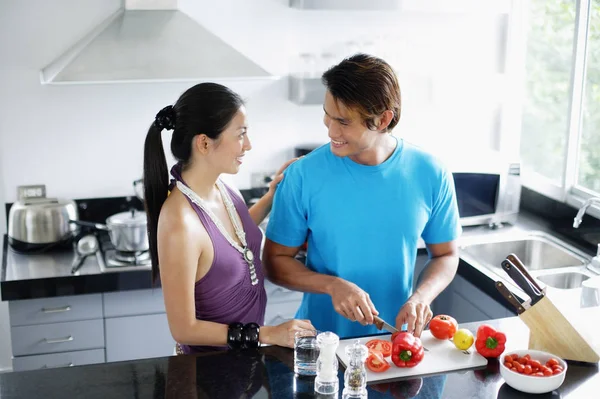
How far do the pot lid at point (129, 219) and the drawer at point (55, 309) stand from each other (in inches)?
12.4

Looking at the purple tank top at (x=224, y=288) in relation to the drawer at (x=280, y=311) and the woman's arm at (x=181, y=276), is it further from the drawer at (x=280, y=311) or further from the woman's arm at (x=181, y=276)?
the drawer at (x=280, y=311)

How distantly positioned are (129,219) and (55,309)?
1.56 feet

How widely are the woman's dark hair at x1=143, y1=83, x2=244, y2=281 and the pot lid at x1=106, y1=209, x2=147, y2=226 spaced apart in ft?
3.46

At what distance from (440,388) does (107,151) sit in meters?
2.21

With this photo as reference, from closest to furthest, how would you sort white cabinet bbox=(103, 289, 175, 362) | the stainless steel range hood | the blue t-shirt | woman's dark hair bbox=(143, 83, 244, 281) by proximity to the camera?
1. woman's dark hair bbox=(143, 83, 244, 281)
2. the blue t-shirt
3. the stainless steel range hood
4. white cabinet bbox=(103, 289, 175, 362)

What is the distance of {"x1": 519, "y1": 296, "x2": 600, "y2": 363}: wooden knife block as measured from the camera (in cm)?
186

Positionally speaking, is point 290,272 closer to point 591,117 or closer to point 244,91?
point 244,91

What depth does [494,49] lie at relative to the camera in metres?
3.86

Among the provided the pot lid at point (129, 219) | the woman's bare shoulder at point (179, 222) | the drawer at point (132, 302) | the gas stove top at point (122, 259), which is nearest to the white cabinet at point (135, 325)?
the drawer at point (132, 302)

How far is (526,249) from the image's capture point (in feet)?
10.9

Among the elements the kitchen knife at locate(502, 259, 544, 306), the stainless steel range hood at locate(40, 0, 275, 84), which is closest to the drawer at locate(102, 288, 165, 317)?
the stainless steel range hood at locate(40, 0, 275, 84)

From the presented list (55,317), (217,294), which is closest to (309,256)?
(217,294)

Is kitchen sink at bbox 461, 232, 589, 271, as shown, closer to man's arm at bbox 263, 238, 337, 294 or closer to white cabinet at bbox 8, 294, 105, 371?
man's arm at bbox 263, 238, 337, 294

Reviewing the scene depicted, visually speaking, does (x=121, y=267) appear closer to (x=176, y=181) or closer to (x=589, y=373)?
(x=176, y=181)
